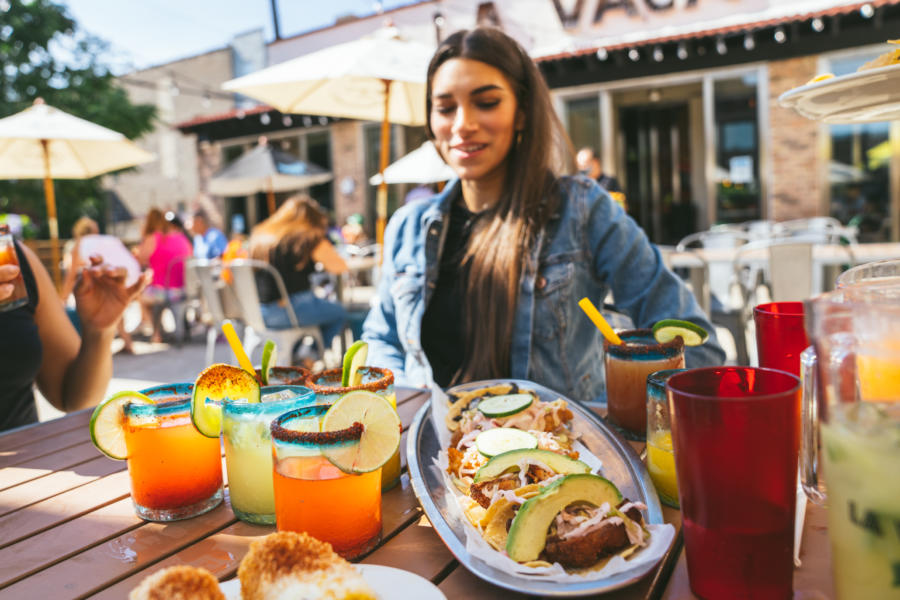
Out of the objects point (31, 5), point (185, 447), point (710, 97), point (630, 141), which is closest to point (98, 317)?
point (185, 447)

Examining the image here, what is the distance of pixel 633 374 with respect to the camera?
1.22 metres

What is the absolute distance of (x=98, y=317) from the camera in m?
1.75

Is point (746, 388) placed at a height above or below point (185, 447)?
above

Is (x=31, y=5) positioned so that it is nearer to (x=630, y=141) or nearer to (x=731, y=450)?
(x=630, y=141)

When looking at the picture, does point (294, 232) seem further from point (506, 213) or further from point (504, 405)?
point (504, 405)

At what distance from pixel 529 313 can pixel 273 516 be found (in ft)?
3.76

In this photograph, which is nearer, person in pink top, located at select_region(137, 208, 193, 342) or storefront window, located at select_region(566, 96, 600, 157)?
person in pink top, located at select_region(137, 208, 193, 342)

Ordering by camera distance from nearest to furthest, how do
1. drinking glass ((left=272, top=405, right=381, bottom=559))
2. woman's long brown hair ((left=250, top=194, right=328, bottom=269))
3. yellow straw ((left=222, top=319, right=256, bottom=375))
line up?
drinking glass ((left=272, top=405, right=381, bottom=559))
yellow straw ((left=222, top=319, right=256, bottom=375))
woman's long brown hair ((left=250, top=194, right=328, bottom=269))

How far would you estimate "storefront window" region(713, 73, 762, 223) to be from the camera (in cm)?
831

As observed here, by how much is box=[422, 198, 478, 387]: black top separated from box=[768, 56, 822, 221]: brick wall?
291 inches

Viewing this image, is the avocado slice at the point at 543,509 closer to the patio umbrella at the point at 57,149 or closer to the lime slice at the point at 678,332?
the lime slice at the point at 678,332

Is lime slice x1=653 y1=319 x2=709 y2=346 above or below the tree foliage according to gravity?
below

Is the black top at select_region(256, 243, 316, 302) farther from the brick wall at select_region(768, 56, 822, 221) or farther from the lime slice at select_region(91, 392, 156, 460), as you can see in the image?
the brick wall at select_region(768, 56, 822, 221)

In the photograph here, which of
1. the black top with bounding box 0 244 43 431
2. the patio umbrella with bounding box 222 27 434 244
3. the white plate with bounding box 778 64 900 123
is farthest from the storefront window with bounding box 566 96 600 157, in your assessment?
the black top with bounding box 0 244 43 431
